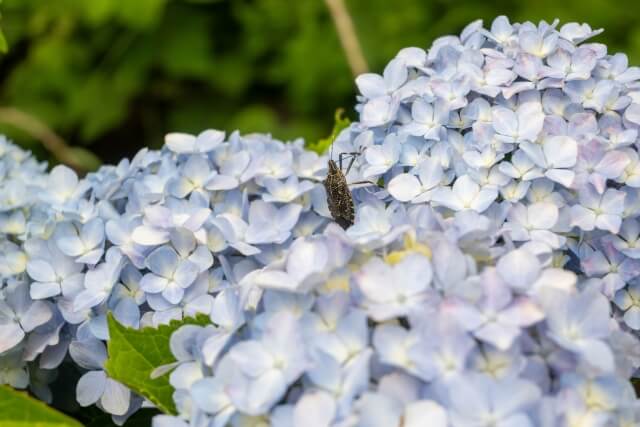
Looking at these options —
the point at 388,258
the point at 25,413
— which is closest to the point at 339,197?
the point at 388,258

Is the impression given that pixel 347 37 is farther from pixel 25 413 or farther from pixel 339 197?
pixel 25 413

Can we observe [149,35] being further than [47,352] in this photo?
Yes

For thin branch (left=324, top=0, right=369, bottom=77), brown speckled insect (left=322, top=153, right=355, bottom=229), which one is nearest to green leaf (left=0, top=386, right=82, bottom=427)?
brown speckled insect (left=322, top=153, right=355, bottom=229)

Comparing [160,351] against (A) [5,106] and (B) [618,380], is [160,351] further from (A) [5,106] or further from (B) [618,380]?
(A) [5,106]

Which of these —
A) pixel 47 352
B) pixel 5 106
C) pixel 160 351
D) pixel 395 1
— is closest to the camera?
pixel 160 351

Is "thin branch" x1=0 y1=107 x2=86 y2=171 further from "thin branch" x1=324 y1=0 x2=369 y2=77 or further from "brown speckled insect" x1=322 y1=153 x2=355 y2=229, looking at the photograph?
"brown speckled insect" x1=322 y1=153 x2=355 y2=229

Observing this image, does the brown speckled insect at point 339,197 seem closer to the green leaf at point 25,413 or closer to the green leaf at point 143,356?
the green leaf at point 143,356

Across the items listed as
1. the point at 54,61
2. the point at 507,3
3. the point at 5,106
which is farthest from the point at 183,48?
the point at 507,3
